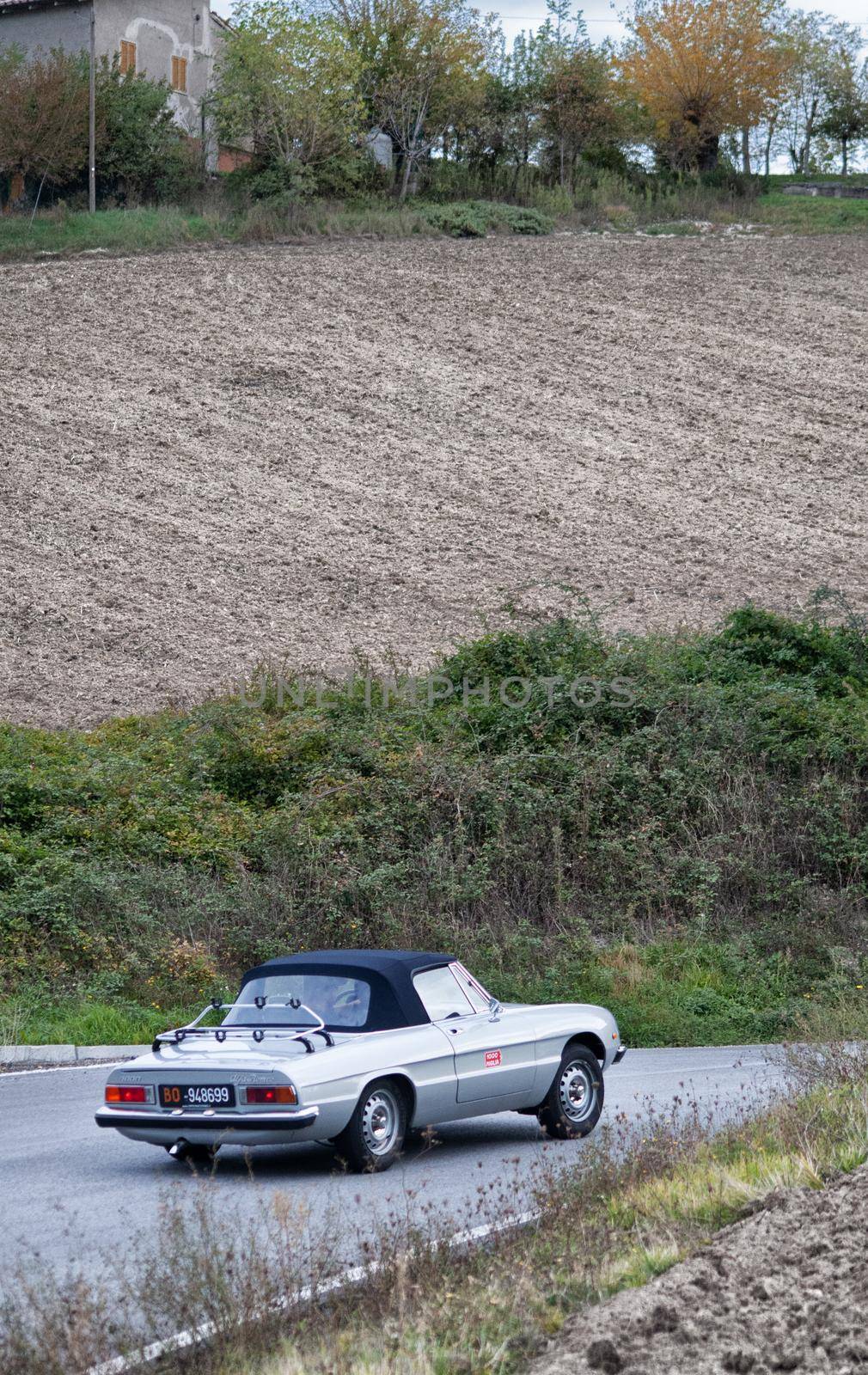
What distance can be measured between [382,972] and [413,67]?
5245cm

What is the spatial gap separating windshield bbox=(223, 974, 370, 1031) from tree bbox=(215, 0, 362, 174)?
44.8 meters

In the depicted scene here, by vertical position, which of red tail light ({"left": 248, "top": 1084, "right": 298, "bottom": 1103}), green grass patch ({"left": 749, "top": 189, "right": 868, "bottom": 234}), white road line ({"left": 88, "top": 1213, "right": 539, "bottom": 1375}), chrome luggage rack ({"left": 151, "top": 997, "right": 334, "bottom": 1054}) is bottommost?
red tail light ({"left": 248, "top": 1084, "right": 298, "bottom": 1103})

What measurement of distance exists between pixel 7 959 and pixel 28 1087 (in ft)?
12.0

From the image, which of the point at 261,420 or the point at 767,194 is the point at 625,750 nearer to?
the point at 261,420

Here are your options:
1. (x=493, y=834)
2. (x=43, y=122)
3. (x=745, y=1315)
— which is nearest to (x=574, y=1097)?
(x=745, y=1315)

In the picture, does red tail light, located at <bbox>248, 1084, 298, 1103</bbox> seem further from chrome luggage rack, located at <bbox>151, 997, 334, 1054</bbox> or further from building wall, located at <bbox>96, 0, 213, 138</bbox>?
building wall, located at <bbox>96, 0, 213, 138</bbox>

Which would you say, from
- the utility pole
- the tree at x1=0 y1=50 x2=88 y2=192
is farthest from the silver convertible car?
the tree at x1=0 y1=50 x2=88 y2=192

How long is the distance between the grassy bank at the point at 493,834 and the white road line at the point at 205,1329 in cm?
808

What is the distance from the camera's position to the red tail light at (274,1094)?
8078mm

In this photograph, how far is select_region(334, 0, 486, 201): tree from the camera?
53969mm

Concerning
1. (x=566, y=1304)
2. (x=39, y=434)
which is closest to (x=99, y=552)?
(x=39, y=434)

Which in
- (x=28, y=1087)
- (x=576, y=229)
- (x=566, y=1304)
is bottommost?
(x=28, y=1087)

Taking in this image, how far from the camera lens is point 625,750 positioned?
2056 centimetres

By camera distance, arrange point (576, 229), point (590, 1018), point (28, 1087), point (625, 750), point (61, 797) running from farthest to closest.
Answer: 1. point (576, 229)
2. point (625, 750)
3. point (61, 797)
4. point (28, 1087)
5. point (590, 1018)
